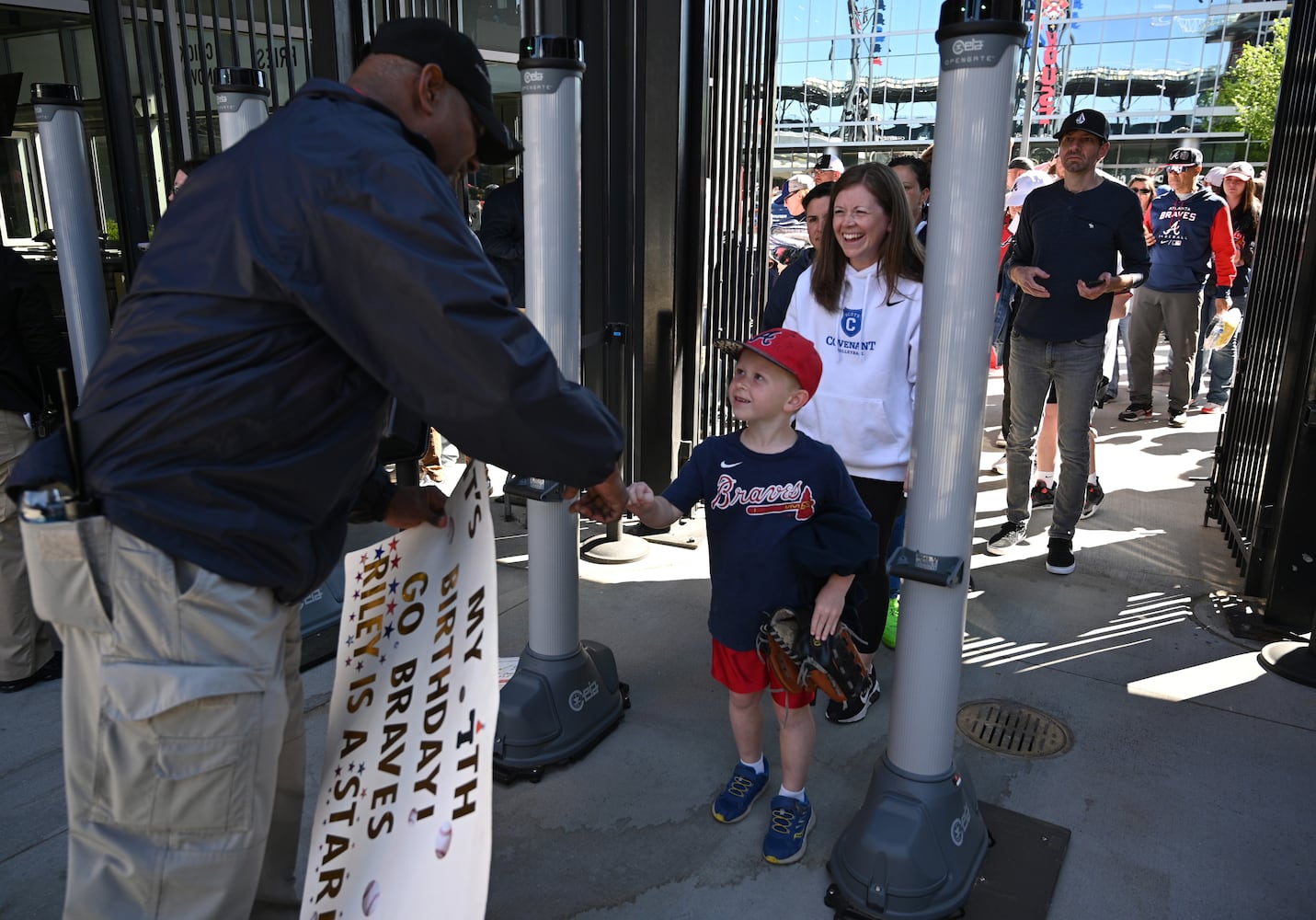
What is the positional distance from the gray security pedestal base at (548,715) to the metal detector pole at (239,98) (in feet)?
8.08

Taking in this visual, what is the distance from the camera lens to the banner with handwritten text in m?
1.79

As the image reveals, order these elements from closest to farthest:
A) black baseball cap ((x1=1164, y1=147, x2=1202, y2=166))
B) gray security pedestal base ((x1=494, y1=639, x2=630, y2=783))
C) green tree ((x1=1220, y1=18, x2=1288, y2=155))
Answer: gray security pedestal base ((x1=494, y1=639, x2=630, y2=783)) < black baseball cap ((x1=1164, y1=147, x2=1202, y2=166)) < green tree ((x1=1220, y1=18, x2=1288, y2=155))

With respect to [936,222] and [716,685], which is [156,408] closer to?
[936,222]

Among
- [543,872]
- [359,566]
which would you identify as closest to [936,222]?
[359,566]

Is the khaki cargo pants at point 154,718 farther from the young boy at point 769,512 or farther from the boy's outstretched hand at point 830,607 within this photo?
the boy's outstretched hand at point 830,607

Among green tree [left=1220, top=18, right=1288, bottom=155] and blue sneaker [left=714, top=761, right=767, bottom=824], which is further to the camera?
green tree [left=1220, top=18, right=1288, bottom=155]

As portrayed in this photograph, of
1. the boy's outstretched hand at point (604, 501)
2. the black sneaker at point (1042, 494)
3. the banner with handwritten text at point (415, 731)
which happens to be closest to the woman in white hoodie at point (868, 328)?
the boy's outstretched hand at point (604, 501)

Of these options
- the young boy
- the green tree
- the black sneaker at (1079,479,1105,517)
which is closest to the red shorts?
the young boy

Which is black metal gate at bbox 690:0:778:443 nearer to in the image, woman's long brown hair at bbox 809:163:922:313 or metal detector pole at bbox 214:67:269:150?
woman's long brown hair at bbox 809:163:922:313

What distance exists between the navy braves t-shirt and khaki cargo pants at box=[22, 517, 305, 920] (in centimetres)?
130

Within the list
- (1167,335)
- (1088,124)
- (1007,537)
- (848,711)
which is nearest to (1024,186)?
(1167,335)

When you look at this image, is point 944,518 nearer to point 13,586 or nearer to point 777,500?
point 777,500

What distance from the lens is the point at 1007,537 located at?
525 cm

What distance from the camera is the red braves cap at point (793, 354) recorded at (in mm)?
2598
